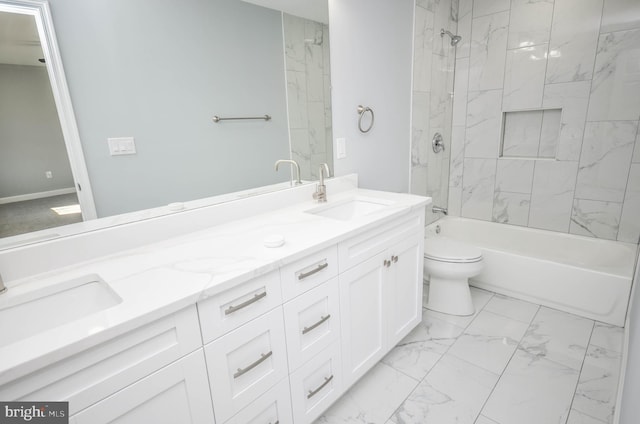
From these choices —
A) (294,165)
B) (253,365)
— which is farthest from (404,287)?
(253,365)

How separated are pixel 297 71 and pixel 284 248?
105cm

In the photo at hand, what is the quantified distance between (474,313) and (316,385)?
142 centimetres

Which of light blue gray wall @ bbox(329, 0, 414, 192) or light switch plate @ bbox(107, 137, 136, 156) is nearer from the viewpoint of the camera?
light switch plate @ bbox(107, 137, 136, 156)

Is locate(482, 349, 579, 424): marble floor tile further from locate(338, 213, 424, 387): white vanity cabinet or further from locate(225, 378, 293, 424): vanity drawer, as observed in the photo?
locate(225, 378, 293, 424): vanity drawer

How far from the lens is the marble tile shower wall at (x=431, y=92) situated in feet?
8.30

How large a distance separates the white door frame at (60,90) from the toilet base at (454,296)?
2088 mm

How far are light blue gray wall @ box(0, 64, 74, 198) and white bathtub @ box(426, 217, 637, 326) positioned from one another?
259 cm

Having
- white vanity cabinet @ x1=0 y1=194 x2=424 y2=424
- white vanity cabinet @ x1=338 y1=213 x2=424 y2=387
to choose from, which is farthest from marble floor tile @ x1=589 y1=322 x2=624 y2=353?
white vanity cabinet @ x1=0 y1=194 x2=424 y2=424

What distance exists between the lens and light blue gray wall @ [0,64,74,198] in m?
0.95

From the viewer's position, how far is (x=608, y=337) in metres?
1.95

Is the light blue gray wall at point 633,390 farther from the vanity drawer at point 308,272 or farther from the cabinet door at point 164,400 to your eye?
the cabinet door at point 164,400

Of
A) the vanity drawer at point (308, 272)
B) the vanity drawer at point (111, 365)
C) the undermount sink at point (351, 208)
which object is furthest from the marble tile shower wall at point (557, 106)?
the vanity drawer at point (111, 365)

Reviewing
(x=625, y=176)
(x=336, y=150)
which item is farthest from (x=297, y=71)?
(x=625, y=176)

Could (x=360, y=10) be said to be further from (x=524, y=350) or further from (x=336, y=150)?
(x=524, y=350)
